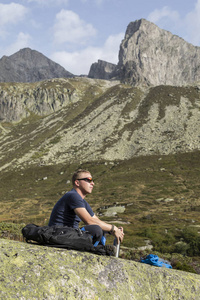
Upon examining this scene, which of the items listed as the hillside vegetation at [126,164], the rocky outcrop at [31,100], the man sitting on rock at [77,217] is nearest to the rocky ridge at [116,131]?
the hillside vegetation at [126,164]

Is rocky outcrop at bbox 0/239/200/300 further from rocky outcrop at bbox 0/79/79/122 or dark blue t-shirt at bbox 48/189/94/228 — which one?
rocky outcrop at bbox 0/79/79/122

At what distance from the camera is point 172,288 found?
4715 millimetres

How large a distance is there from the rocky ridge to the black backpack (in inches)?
2586

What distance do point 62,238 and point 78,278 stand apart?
81 cm

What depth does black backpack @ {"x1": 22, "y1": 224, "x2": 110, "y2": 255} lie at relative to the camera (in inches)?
169

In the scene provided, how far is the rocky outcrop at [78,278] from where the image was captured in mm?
3259

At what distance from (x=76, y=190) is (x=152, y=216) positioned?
2688cm

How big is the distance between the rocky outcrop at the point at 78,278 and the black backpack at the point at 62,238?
0.14 metres

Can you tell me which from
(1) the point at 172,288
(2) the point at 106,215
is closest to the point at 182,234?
(2) the point at 106,215

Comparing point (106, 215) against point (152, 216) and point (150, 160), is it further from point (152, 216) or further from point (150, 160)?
point (150, 160)

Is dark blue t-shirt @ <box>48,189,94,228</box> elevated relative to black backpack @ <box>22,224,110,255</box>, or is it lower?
elevated

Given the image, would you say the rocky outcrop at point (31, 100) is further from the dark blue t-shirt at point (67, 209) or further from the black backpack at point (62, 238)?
the black backpack at point (62, 238)

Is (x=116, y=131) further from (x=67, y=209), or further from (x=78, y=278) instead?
(x=78, y=278)

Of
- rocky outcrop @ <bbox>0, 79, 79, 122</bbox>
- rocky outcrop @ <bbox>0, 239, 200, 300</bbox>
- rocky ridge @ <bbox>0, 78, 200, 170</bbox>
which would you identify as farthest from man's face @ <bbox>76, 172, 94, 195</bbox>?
rocky outcrop @ <bbox>0, 79, 79, 122</bbox>
